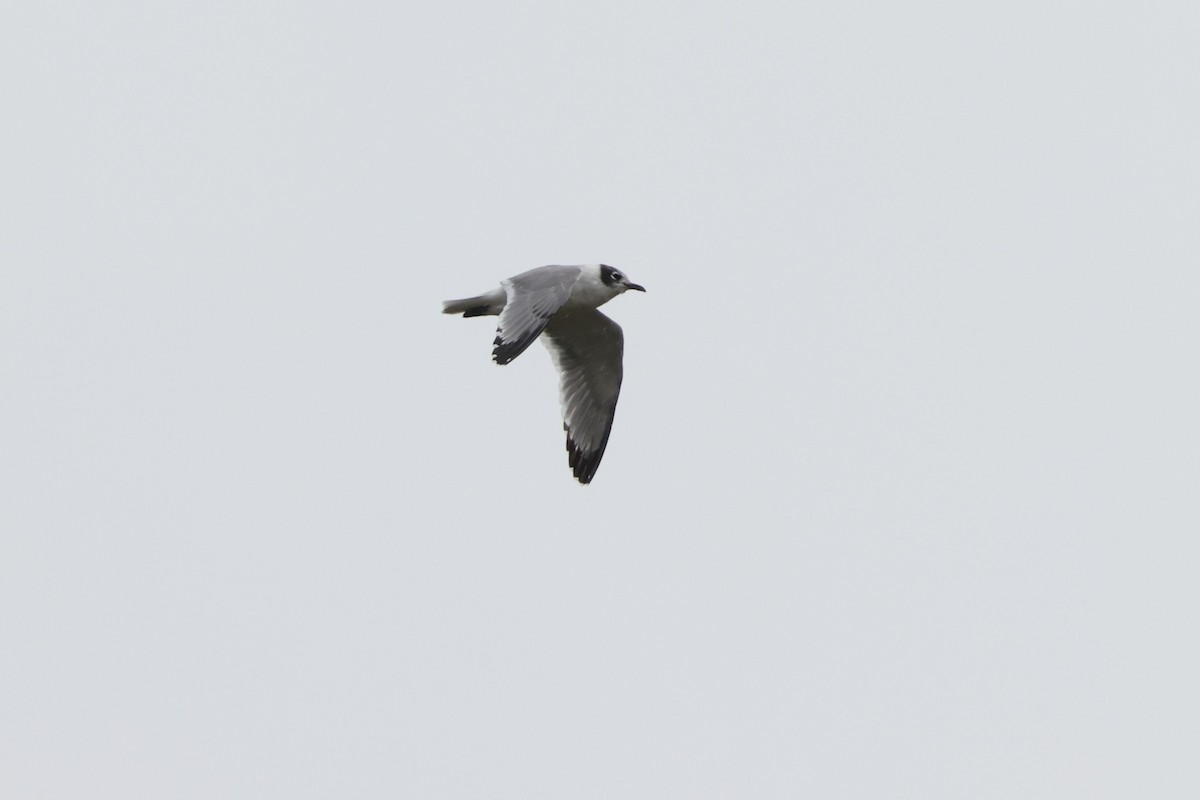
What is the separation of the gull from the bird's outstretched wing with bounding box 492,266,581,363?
0.02m

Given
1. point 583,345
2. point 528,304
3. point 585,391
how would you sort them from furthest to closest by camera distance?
point 585,391 → point 583,345 → point 528,304

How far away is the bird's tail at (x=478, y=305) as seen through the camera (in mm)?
11461

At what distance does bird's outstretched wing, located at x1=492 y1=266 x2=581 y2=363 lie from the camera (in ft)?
32.1

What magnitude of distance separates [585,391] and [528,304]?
213cm

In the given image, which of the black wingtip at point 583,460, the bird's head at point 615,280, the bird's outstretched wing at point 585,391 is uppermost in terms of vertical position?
the bird's head at point 615,280

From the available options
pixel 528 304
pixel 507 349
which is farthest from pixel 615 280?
pixel 507 349

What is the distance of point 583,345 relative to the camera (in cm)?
1223

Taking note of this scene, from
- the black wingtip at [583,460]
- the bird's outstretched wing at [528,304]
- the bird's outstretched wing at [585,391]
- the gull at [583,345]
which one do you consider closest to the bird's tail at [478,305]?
the gull at [583,345]

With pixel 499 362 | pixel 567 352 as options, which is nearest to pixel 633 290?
pixel 567 352

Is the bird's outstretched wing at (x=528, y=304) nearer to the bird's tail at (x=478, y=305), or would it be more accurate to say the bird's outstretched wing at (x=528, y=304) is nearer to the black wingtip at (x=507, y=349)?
the black wingtip at (x=507, y=349)

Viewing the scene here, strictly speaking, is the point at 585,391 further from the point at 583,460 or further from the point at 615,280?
the point at 615,280

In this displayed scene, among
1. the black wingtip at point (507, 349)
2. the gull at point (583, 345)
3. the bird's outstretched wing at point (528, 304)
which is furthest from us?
the gull at point (583, 345)

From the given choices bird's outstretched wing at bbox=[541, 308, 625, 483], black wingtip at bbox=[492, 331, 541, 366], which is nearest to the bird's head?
bird's outstretched wing at bbox=[541, 308, 625, 483]

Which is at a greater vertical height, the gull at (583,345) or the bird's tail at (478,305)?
the bird's tail at (478,305)
